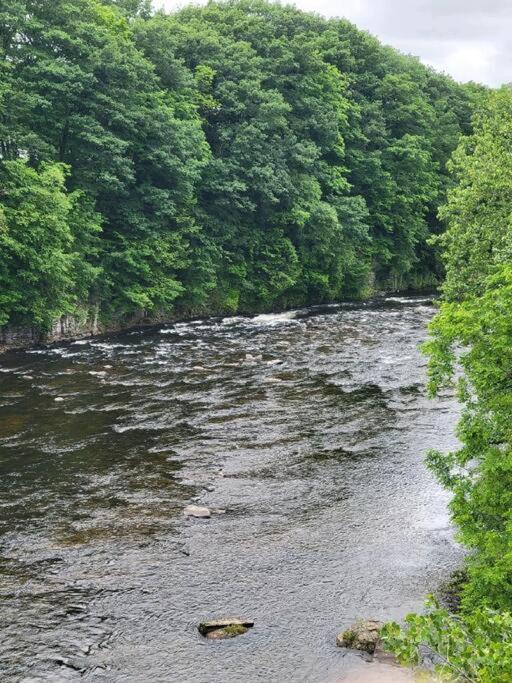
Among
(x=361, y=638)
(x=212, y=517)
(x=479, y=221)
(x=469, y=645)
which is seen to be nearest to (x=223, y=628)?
(x=361, y=638)

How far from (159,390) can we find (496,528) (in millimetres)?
19123

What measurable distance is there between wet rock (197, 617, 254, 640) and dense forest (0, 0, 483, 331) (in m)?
18.3

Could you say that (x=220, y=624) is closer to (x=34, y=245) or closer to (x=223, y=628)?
(x=223, y=628)

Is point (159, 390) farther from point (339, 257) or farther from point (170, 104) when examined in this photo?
point (339, 257)

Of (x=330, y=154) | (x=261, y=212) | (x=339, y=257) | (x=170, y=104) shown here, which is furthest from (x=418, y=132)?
(x=170, y=104)

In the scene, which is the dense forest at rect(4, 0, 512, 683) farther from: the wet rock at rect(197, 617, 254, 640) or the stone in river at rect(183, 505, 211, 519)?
the stone in river at rect(183, 505, 211, 519)

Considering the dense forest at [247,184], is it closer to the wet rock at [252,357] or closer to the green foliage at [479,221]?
the green foliage at [479,221]

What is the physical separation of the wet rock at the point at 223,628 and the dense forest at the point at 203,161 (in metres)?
18.3

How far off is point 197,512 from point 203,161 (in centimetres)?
3366

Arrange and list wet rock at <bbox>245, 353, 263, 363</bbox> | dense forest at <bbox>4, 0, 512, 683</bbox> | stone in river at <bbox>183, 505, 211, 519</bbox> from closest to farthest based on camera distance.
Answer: stone in river at <bbox>183, 505, 211, 519</bbox> < dense forest at <bbox>4, 0, 512, 683</bbox> < wet rock at <bbox>245, 353, 263, 363</bbox>

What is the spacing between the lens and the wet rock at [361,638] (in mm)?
12422

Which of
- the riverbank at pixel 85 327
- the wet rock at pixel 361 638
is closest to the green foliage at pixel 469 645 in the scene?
the wet rock at pixel 361 638

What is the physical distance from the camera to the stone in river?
1762 centimetres

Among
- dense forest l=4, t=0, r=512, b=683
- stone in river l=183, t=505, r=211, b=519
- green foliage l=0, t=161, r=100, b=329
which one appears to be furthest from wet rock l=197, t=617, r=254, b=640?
green foliage l=0, t=161, r=100, b=329
